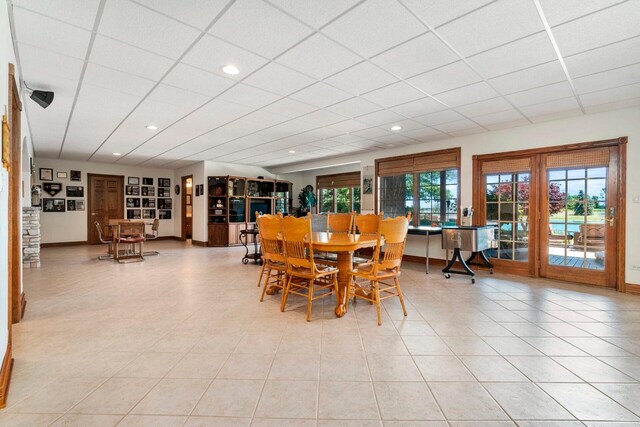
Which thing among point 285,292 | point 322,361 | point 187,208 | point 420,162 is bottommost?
point 322,361

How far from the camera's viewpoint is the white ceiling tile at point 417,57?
264 centimetres

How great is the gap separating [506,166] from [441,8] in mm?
4121

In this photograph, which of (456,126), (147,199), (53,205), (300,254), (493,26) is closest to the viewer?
(493,26)

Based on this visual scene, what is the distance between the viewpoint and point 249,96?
3906 millimetres

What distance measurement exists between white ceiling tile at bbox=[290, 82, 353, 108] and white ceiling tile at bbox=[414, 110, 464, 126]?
151 centimetres

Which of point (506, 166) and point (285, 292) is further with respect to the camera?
point (506, 166)

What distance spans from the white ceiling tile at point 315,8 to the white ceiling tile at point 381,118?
237cm

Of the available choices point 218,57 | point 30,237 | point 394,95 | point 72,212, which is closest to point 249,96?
point 218,57

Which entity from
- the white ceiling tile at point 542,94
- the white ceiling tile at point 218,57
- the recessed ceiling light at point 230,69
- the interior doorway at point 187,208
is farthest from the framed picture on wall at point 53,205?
the white ceiling tile at point 542,94

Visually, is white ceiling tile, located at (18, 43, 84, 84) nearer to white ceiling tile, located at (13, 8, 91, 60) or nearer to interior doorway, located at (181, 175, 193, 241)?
white ceiling tile, located at (13, 8, 91, 60)

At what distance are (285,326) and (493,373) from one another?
5.66 feet

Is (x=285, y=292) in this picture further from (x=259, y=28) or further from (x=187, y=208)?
(x=187, y=208)

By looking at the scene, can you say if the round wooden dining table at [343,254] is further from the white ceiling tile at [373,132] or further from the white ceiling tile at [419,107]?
the white ceiling tile at [373,132]

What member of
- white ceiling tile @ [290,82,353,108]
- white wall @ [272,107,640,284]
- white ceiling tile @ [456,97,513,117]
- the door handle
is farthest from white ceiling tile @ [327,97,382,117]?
the door handle
